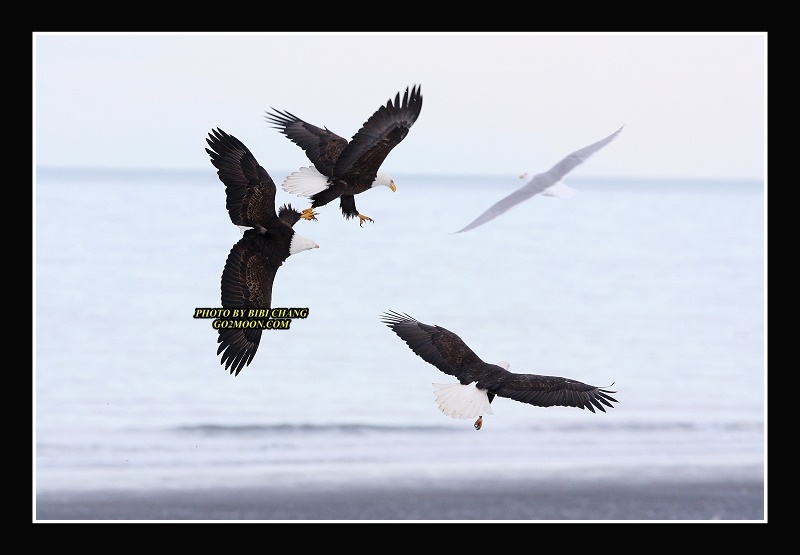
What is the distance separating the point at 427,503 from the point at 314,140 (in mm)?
1931

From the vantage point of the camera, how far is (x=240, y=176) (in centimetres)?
491

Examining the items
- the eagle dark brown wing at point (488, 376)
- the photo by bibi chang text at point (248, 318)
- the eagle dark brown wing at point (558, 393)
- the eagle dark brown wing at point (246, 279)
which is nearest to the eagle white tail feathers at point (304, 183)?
the eagle dark brown wing at point (246, 279)

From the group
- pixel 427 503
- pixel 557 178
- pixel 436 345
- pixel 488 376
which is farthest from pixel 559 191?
pixel 427 503

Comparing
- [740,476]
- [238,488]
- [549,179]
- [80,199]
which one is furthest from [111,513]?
[80,199]

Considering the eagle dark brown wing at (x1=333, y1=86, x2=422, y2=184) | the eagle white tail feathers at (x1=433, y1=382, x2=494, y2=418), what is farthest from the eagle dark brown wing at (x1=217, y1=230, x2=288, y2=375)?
the eagle white tail feathers at (x1=433, y1=382, x2=494, y2=418)

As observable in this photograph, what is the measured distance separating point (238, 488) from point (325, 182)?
5.74 ft

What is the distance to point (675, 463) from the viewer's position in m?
6.44

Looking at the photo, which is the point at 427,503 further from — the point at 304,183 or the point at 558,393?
the point at 304,183

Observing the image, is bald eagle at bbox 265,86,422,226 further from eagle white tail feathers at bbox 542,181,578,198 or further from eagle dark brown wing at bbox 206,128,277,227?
eagle white tail feathers at bbox 542,181,578,198

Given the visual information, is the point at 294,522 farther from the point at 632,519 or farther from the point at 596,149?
the point at 596,149

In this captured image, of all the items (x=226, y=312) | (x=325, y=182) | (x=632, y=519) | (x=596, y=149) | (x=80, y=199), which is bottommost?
(x=632, y=519)

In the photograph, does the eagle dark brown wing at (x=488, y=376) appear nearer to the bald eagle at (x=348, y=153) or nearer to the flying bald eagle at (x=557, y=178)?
the bald eagle at (x=348, y=153)

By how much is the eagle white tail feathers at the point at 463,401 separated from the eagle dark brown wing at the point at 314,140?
1188 millimetres

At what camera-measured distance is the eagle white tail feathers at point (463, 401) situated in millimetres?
4961
